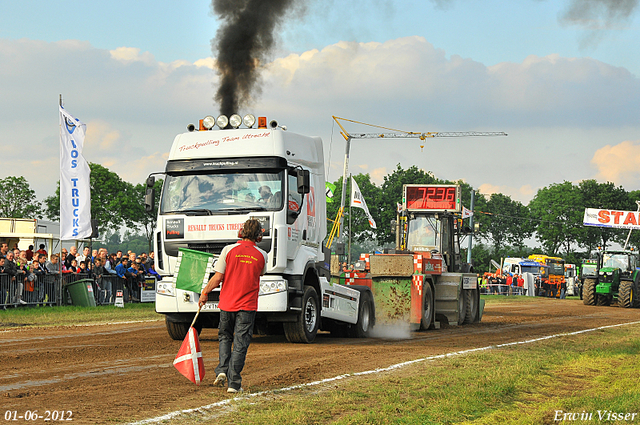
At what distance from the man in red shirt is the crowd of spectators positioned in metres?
14.0

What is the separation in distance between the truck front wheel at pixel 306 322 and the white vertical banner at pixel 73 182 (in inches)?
409

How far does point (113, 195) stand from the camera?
70.7 metres

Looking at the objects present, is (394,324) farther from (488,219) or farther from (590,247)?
(488,219)

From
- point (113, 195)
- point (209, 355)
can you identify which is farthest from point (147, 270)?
point (113, 195)

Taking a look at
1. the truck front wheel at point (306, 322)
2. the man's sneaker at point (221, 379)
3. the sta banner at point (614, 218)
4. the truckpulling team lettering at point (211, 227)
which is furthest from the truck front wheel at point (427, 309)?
the sta banner at point (614, 218)

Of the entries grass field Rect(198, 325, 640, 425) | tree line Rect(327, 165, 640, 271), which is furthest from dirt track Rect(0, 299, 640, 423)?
tree line Rect(327, 165, 640, 271)

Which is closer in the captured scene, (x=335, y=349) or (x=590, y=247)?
(x=335, y=349)

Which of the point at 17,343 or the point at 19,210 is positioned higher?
the point at 19,210

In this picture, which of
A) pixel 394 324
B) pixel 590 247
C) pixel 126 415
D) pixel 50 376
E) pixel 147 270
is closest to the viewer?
pixel 126 415

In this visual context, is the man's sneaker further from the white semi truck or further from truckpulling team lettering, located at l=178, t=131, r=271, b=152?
truckpulling team lettering, located at l=178, t=131, r=271, b=152

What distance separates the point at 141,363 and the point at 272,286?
282cm

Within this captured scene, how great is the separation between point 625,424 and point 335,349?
6667 mm

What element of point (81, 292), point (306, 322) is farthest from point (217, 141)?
point (81, 292)

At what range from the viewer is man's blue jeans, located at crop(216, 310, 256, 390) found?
8031 mm
